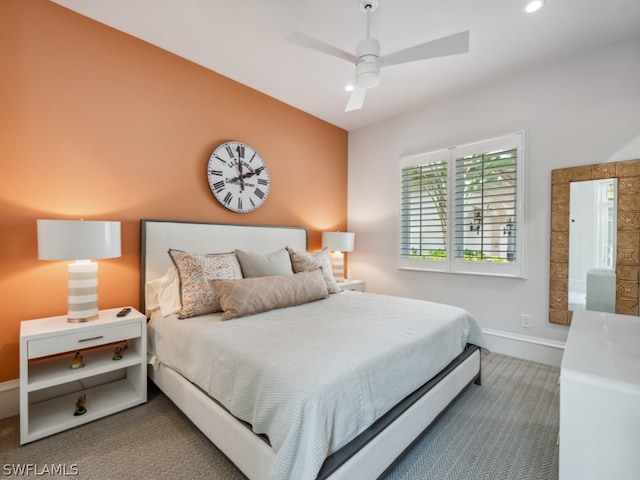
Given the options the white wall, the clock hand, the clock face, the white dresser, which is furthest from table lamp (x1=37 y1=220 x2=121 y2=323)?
the white wall

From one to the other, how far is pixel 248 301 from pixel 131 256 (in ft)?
3.81

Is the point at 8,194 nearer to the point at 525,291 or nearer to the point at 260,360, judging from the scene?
the point at 260,360

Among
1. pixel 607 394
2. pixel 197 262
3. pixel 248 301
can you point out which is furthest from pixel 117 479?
pixel 607 394

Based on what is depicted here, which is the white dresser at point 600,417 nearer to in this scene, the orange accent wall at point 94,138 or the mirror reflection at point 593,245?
the mirror reflection at point 593,245

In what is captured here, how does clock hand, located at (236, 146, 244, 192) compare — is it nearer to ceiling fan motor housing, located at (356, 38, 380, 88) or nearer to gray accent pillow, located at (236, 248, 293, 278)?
gray accent pillow, located at (236, 248, 293, 278)

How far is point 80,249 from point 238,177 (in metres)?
1.61

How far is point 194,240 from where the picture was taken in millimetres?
2775

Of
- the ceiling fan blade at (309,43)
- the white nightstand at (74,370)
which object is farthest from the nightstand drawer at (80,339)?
the ceiling fan blade at (309,43)

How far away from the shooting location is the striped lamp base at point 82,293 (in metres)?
2.00

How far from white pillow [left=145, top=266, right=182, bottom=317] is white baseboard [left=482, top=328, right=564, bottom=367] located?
2994 millimetres

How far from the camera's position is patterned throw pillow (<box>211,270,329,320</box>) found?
211 cm

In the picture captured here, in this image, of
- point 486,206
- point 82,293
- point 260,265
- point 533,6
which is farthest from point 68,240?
point 486,206

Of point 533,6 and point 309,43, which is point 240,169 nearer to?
point 309,43

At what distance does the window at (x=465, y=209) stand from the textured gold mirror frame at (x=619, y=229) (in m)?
0.29
